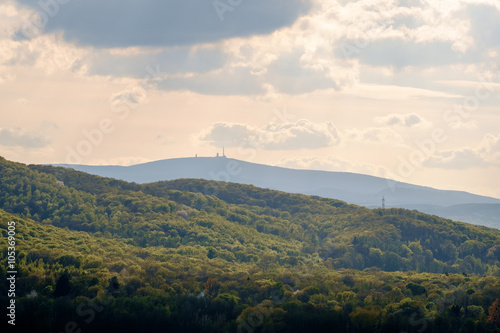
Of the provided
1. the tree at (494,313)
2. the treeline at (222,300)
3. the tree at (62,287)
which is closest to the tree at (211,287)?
the treeline at (222,300)

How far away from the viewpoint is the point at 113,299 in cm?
13700

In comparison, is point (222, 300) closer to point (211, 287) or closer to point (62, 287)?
point (211, 287)

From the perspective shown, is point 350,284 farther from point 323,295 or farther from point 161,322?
point 161,322

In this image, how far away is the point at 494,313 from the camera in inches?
5251

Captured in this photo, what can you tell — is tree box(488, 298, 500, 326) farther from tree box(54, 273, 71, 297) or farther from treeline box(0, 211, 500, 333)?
tree box(54, 273, 71, 297)

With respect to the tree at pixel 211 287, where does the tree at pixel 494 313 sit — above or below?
above

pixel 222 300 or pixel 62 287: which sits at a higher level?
pixel 62 287

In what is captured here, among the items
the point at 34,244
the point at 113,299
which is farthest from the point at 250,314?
the point at 34,244

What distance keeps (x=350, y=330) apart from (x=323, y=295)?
26.1m

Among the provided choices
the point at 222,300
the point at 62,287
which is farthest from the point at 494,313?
the point at 62,287

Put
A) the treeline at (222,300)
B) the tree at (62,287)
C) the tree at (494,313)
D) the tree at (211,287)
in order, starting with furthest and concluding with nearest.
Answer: the tree at (211,287) < the tree at (62,287) < the tree at (494,313) < the treeline at (222,300)

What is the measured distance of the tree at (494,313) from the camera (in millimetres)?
131500

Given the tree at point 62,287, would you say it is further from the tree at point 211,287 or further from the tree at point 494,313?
the tree at point 494,313

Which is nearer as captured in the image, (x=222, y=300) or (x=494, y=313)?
(x=494, y=313)
